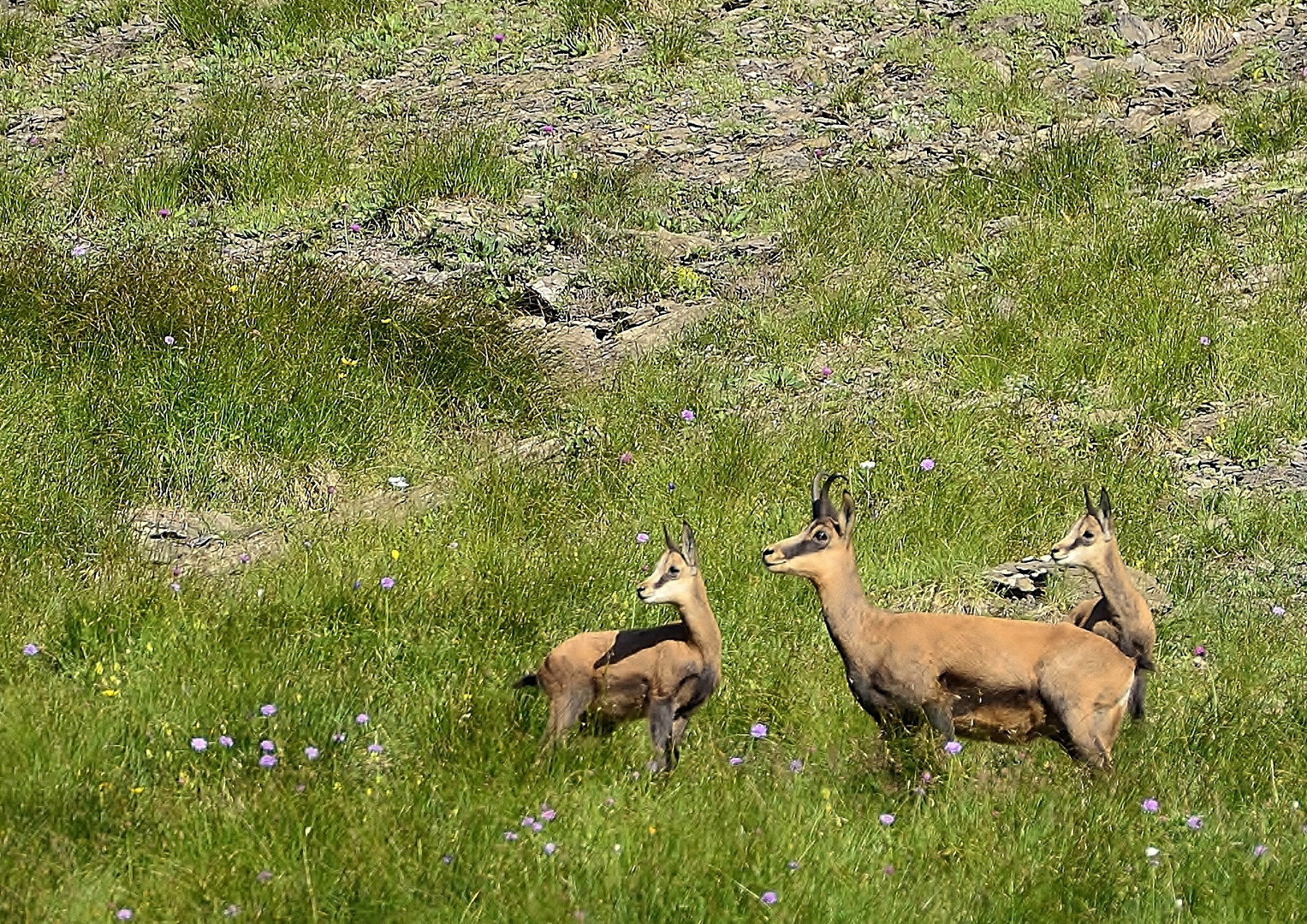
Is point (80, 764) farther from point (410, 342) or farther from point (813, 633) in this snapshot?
point (410, 342)

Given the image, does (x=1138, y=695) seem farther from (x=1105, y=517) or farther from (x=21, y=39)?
(x=21, y=39)

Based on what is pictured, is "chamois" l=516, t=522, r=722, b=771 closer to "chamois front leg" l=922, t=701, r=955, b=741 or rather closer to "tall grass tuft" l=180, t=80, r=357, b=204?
"chamois front leg" l=922, t=701, r=955, b=741

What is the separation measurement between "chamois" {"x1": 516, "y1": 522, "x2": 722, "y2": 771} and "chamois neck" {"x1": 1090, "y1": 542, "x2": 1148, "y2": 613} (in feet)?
5.13

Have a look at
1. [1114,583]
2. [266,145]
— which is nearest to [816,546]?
[1114,583]

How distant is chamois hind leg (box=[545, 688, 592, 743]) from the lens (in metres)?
6.25

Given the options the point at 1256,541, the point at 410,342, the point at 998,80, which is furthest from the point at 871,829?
the point at 998,80

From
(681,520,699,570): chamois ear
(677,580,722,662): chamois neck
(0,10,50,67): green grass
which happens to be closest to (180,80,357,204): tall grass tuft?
Answer: (0,10,50,67): green grass

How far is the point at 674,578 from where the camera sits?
242 inches

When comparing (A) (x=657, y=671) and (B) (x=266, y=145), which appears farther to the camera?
(B) (x=266, y=145)

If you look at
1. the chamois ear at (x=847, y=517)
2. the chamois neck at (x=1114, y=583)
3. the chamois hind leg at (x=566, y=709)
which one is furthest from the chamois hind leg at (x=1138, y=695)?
the chamois hind leg at (x=566, y=709)

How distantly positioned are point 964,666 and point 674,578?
1150 mm

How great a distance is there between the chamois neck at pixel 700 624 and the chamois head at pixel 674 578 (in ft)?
0.10

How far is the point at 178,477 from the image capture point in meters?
9.05

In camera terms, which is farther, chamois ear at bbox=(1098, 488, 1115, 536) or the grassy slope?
chamois ear at bbox=(1098, 488, 1115, 536)
